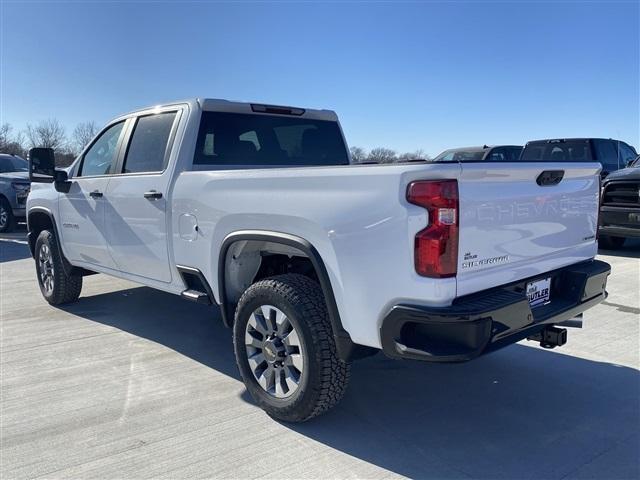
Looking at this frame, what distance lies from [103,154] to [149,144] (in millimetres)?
925

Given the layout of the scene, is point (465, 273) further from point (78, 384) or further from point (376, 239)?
point (78, 384)

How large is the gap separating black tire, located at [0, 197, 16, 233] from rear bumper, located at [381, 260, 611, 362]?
13.2 metres

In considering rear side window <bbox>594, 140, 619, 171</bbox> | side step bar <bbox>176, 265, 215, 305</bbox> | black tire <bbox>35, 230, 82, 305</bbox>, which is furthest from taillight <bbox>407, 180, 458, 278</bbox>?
rear side window <bbox>594, 140, 619, 171</bbox>

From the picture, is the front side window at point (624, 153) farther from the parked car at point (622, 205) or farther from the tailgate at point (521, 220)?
the tailgate at point (521, 220)

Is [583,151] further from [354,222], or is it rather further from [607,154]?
[354,222]

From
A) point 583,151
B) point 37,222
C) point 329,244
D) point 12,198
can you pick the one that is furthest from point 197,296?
point 12,198

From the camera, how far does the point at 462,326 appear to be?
2.48 meters

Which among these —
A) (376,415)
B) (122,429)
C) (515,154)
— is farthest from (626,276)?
(515,154)

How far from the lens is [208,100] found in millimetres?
4285

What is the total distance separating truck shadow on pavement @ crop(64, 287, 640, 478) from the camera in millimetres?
2850

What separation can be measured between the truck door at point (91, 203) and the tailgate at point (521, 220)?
342 cm

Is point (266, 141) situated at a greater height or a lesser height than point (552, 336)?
greater

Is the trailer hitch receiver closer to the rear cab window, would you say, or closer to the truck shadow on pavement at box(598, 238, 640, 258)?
the truck shadow on pavement at box(598, 238, 640, 258)

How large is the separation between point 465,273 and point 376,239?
18.0 inches
